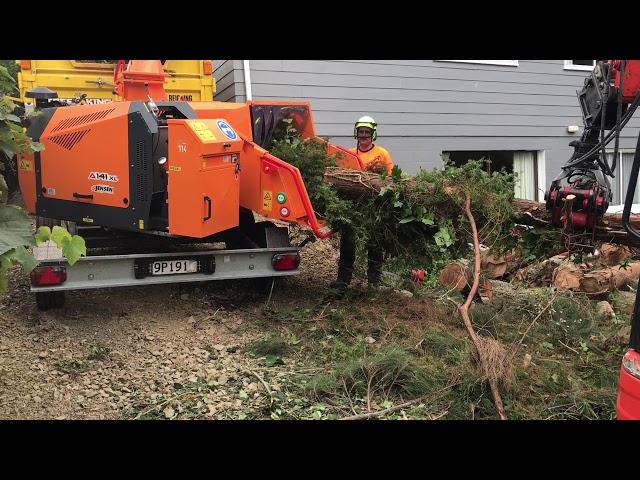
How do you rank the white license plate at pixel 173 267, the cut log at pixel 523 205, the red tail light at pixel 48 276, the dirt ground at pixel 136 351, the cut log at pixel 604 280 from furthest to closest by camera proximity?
the cut log at pixel 604 280, the white license plate at pixel 173 267, the red tail light at pixel 48 276, the cut log at pixel 523 205, the dirt ground at pixel 136 351

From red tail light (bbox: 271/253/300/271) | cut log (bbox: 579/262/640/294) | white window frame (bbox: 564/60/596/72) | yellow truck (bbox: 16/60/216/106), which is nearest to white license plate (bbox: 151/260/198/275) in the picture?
red tail light (bbox: 271/253/300/271)

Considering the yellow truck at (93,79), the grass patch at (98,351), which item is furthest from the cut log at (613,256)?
the grass patch at (98,351)

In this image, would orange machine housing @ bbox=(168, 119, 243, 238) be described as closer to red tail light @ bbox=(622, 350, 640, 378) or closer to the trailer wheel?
the trailer wheel

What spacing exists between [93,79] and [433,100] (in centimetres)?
584

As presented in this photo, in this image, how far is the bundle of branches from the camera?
548cm

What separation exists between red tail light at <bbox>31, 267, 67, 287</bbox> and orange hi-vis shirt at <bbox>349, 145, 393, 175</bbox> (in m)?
3.35

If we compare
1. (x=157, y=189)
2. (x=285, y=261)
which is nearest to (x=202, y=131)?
(x=157, y=189)

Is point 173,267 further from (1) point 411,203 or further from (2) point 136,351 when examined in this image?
(1) point 411,203

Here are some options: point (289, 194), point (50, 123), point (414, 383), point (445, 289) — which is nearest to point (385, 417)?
point (414, 383)

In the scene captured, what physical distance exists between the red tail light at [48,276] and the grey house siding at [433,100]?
5.08 m

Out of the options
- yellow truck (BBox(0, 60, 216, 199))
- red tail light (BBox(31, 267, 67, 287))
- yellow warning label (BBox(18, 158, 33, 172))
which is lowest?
red tail light (BBox(31, 267, 67, 287))

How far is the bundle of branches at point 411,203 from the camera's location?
5.48 m

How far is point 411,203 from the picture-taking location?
5.82 meters

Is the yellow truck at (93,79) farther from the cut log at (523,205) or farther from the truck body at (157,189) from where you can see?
the cut log at (523,205)
